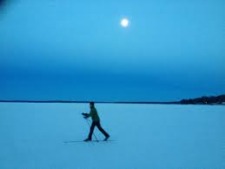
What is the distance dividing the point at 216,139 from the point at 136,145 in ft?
8.57

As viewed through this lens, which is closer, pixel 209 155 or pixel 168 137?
pixel 209 155

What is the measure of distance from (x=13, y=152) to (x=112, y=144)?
7.66 ft

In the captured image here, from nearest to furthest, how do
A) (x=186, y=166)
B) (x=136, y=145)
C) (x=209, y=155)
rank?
(x=186, y=166)
(x=209, y=155)
(x=136, y=145)

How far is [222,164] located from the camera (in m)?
6.16

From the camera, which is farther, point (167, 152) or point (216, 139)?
point (216, 139)

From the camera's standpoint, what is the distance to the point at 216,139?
379 inches

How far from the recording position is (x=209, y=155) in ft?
23.3

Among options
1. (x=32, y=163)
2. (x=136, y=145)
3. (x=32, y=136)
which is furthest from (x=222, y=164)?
(x=32, y=136)

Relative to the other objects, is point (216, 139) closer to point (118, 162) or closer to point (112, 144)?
point (112, 144)

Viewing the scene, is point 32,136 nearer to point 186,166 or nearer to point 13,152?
point 13,152

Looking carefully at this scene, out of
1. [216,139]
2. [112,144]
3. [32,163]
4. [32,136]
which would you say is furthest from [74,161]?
[216,139]

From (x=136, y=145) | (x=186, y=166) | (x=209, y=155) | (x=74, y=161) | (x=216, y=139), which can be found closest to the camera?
(x=186, y=166)

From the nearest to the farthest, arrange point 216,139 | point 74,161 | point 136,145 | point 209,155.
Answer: point 74,161 < point 209,155 < point 136,145 < point 216,139

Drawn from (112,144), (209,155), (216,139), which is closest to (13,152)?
(112,144)
